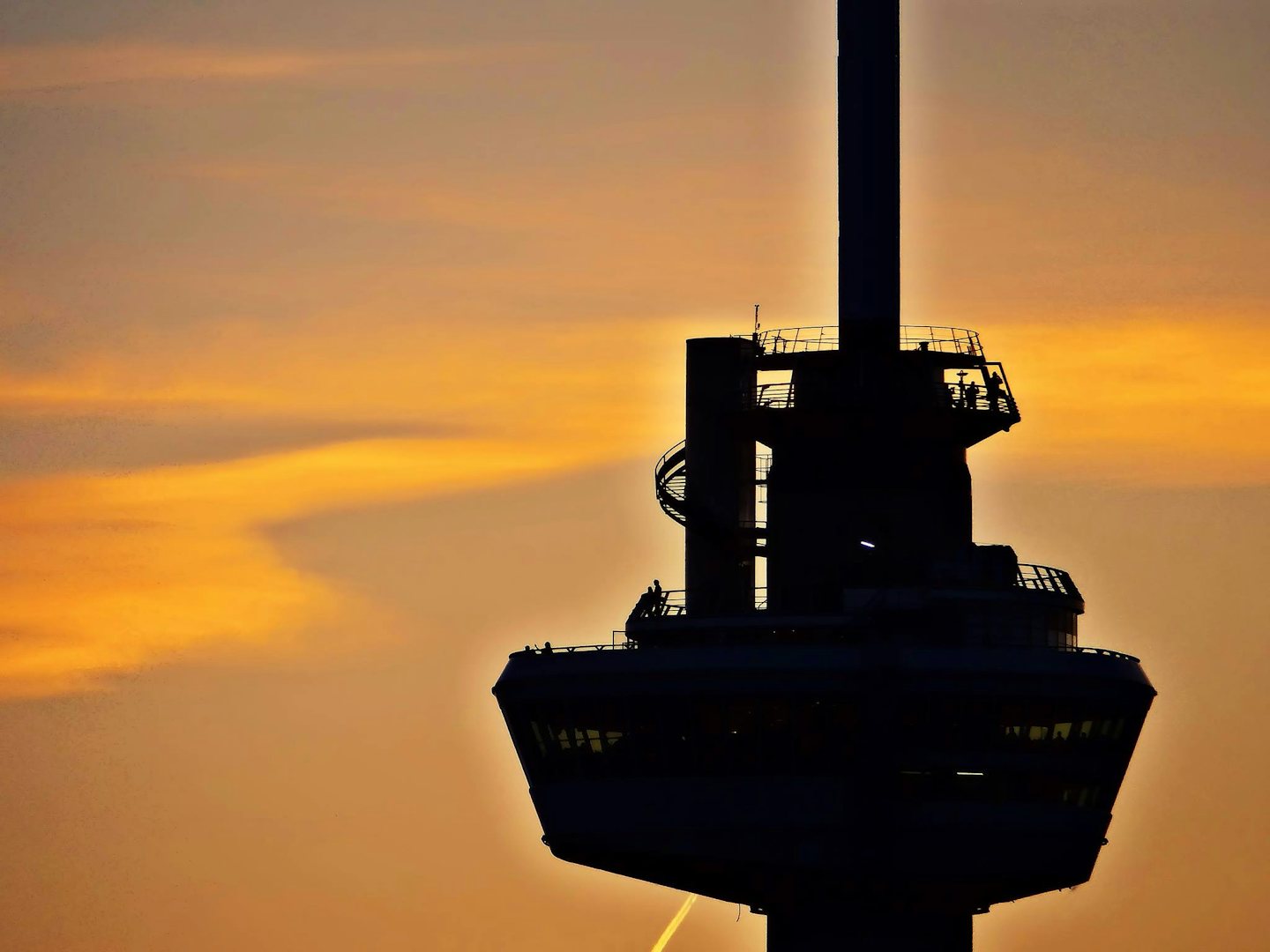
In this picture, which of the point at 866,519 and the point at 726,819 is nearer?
the point at 726,819

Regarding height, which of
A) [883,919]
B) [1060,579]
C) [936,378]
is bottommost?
[883,919]

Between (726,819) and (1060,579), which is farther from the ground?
(1060,579)

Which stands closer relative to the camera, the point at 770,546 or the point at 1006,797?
the point at 1006,797

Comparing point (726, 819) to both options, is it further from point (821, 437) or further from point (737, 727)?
point (821, 437)

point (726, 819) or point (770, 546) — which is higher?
point (770, 546)

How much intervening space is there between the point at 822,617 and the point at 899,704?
19.8 ft

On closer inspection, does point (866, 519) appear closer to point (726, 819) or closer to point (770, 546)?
point (770, 546)

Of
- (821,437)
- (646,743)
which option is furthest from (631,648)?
(821,437)

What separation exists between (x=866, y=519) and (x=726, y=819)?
70.2 ft

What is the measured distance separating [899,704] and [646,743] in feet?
42.9

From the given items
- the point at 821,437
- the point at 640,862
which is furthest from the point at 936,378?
the point at 640,862

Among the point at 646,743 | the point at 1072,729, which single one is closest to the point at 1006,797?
the point at 1072,729

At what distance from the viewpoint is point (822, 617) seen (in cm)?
18650

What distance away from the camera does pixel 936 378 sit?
199250 mm
